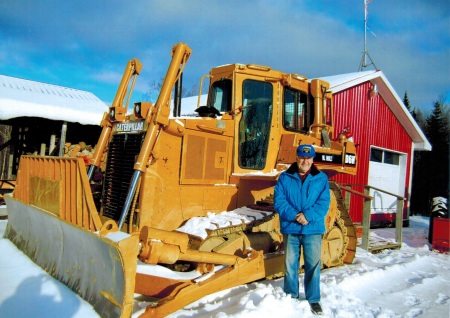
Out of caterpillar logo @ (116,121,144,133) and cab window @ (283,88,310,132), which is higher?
cab window @ (283,88,310,132)

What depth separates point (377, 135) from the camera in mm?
14234

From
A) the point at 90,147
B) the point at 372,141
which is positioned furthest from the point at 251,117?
the point at 372,141

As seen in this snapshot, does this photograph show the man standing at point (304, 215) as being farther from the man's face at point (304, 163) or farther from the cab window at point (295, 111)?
the cab window at point (295, 111)

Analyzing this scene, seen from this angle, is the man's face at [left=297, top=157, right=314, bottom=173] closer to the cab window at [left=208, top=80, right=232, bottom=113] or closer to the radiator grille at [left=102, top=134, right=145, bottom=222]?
the cab window at [left=208, top=80, right=232, bottom=113]

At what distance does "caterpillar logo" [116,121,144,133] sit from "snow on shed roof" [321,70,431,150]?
8.42 m

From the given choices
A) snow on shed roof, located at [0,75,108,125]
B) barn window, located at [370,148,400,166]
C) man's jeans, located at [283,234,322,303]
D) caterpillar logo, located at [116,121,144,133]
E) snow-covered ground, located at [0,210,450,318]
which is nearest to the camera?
snow-covered ground, located at [0,210,450,318]

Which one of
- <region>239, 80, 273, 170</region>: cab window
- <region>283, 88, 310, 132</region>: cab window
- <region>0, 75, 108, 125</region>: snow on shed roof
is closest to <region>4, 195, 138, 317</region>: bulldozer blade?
<region>239, 80, 273, 170</region>: cab window

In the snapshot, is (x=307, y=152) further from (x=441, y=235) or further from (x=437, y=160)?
(x=437, y=160)

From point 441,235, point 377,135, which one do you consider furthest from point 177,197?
point 377,135

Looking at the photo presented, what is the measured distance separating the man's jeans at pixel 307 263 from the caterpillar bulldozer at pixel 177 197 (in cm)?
42

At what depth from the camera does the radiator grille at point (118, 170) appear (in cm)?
465

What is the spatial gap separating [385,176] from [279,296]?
12.4m

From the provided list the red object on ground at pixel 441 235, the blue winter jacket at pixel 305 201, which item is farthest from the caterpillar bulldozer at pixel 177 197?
the red object on ground at pixel 441 235

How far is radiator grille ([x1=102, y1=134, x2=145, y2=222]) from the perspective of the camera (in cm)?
465
